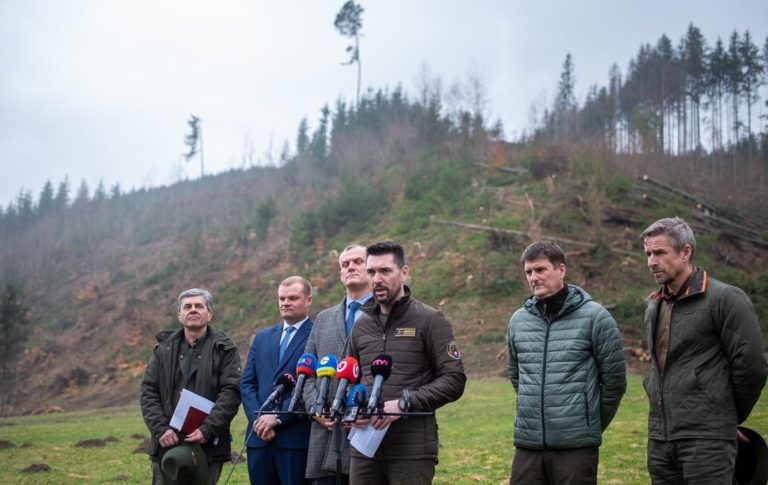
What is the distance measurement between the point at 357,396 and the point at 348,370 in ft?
0.66

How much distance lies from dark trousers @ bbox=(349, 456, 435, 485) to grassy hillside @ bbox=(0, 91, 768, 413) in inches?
739

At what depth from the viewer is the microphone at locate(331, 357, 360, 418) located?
14.1 ft

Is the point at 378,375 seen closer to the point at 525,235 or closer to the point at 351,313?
the point at 351,313

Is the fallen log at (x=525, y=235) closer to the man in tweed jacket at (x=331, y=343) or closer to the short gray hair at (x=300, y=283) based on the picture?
the short gray hair at (x=300, y=283)

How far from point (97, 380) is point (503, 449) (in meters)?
26.3

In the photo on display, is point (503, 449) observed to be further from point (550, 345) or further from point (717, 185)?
point (717, 185)

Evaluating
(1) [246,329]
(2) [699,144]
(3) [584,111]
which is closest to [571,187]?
(1) [246,329]

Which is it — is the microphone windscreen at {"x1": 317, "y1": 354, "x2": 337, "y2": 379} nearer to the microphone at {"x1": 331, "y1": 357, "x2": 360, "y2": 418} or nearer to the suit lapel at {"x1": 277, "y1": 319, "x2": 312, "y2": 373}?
the microphone at {"x1": 331, "y1": 357, "x2": 360, "y2": 418}

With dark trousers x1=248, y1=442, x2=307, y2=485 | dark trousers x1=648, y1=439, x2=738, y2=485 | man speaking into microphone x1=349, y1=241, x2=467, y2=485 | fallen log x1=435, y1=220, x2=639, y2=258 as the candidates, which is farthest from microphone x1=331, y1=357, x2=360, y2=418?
fallen log x1=435, y1=220, x2=639, y2=258

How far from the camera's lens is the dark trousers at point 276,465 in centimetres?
583

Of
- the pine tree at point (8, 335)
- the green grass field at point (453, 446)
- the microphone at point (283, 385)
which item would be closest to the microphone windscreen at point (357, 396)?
the microphone at point (283, 385)

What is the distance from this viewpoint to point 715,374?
4.40 meters

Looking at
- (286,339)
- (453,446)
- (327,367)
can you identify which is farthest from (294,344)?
(453,446)

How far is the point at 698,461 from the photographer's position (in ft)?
14.1
